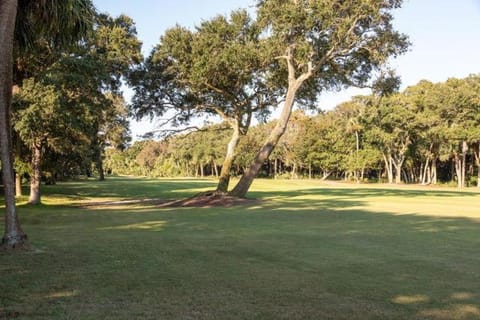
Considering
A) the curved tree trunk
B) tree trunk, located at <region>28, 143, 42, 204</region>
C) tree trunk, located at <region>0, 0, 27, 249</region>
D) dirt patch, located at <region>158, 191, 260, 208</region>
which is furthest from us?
the curved tree trunk

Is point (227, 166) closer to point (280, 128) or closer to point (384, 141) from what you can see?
point (280, 128)

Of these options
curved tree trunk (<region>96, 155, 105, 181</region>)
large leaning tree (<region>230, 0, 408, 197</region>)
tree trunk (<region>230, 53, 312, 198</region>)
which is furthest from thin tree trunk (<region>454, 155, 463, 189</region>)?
curved tree trunk (<region>96, 155, 105, 181</region>)

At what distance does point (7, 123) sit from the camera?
31.1 ft

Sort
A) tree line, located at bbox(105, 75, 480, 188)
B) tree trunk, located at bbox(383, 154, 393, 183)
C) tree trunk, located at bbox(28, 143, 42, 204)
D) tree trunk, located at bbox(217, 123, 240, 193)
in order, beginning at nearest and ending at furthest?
1. tree trunk, located at bbox(28, 143, 42, 204)
2. tree trunk, located at bbox(217, 123, 240, 193)
3. tree line, located at bbox(105, 75, 480, 188)
4. tree trunk, located at bbox(383, 154, 393, 183)

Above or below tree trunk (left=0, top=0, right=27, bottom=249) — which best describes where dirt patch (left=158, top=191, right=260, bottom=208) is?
below

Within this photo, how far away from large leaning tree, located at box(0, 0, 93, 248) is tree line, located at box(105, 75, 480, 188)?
24568 mm

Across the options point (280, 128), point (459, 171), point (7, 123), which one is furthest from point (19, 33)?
point (459, 171)

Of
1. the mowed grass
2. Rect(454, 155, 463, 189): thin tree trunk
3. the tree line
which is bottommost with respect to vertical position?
the mowed grass

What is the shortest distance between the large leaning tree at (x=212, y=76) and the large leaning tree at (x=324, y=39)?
1.56 metres

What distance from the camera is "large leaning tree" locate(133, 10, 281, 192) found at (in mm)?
28578

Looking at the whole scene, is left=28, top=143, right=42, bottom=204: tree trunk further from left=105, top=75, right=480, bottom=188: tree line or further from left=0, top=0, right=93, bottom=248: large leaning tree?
left=0, top=0, right=93, bottom=248: large leaning tree

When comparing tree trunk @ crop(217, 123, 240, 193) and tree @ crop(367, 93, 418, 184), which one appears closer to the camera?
tree trunk @ crop(217, 123, 240, 193)

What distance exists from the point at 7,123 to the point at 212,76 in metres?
20.8

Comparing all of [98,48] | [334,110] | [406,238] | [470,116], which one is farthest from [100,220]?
[334,110]
